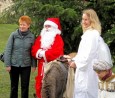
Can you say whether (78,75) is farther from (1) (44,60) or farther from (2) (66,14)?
(2) (66,14)

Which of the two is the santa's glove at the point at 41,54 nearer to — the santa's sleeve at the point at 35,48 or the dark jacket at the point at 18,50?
the santa's sleeve at the point at 35,48

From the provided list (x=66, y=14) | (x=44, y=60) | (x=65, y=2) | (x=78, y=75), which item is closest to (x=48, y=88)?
(x=78, y=75)

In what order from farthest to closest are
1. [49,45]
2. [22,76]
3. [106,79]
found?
[22,76]
[49,45]
[106,79]

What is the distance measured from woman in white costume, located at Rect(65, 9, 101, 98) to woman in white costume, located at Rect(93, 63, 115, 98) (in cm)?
88

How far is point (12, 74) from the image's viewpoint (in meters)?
7.93

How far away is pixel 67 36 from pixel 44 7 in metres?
0.84

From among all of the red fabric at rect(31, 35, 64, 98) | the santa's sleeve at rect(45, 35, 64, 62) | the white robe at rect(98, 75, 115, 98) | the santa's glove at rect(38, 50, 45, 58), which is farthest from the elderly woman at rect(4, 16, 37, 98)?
the white robe at rect(98, 75, 115, 98)

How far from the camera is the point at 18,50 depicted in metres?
7.70

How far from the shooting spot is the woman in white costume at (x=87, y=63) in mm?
6020

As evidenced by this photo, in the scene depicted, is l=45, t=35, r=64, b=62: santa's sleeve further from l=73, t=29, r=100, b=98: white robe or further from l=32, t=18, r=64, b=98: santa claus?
l=73, t=29, r=100, b=98: white robe

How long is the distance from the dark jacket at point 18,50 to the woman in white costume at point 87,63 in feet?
5.87

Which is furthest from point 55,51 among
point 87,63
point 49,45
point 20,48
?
point 87,63

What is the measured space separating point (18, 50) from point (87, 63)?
2035 millimetres

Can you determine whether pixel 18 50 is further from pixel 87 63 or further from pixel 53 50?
pixel 87 63
